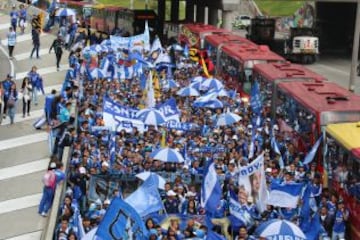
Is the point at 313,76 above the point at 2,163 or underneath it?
above

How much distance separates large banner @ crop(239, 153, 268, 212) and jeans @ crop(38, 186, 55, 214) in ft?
13.8

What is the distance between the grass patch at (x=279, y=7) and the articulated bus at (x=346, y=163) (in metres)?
77.4

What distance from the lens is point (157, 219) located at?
47.9ft

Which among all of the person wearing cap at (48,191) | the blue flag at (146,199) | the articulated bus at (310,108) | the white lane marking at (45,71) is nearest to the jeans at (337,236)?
the blue flag at (146,199)

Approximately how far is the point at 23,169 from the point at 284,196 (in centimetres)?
827

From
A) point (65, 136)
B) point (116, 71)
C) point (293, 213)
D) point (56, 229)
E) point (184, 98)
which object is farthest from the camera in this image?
point (116, 71)

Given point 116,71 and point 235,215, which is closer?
point 235,215

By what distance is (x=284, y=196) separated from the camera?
15086 millimetres

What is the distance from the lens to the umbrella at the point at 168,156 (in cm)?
1722

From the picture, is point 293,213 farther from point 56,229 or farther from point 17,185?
point 17,185

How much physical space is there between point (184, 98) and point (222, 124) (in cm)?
407

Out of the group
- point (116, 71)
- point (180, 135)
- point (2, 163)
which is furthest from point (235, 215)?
point (116, 71)

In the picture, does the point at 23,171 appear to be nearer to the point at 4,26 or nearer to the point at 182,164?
the point at 182,164

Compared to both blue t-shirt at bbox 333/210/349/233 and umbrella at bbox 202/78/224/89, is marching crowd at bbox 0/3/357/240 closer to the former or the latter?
blue t-shirt at bbox 333/210/349/233
